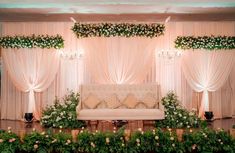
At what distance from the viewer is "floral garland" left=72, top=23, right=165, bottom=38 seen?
8344mm

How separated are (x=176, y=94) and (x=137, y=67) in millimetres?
1410

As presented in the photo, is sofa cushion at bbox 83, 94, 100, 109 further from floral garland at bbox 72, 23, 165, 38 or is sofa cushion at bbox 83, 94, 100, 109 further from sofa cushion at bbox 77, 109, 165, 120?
floral garland at bbox 72, 23, 165, 38

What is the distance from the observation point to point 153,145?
4.69 metres

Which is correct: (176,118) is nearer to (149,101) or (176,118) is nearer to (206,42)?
(149,101)

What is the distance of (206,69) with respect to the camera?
Answer: 8.59 m

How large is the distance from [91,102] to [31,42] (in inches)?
98.9

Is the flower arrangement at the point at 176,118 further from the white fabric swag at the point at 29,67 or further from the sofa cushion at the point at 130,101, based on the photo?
the white fabric swag at the point at 29,67

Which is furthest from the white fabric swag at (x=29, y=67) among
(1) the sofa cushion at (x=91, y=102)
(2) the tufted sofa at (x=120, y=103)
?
(1) the sofa cushion at (x=91, y=102)

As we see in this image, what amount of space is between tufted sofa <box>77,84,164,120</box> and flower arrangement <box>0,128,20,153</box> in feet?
8.25

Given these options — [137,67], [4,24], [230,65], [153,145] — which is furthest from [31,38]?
[230,65]

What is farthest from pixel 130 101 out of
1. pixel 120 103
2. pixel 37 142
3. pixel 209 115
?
pixel 37 142

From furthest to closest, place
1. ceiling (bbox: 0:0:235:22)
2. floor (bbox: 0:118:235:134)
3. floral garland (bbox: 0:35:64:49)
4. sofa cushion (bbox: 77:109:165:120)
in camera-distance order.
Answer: floral garland (bbox: 0:35:64:49), ceiling (bbox: 0:0:235:22), floor (bbox: 0:118:235:134), sofa cushion (bbox: 77:109:165:120)

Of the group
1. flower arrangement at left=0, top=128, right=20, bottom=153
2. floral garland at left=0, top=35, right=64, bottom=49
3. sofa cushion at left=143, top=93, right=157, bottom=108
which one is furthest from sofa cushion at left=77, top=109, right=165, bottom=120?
flower arrangement at left=0, top=128, right=20, bottom=153

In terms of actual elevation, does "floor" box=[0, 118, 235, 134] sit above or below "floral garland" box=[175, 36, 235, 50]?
below
